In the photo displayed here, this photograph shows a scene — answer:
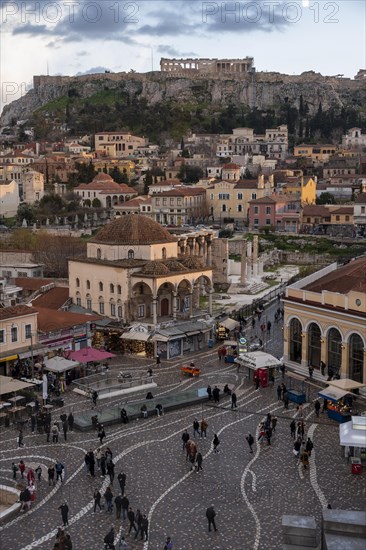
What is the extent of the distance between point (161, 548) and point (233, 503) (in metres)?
3.40

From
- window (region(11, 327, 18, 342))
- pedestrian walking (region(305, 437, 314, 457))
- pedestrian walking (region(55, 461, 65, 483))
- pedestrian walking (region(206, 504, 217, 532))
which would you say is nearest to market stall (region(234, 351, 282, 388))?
pedestrian walking (region(305, 437, 314, 457))

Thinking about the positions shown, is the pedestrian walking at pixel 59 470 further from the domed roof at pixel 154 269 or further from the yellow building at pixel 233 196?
the yellow building at pixel 233 196

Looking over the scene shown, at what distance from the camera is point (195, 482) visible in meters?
23.5

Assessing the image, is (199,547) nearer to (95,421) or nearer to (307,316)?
(95,421)

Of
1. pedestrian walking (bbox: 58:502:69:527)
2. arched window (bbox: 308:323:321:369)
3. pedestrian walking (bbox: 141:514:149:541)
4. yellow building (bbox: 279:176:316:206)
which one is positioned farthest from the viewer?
yellow building (bbox: 279:176:316:206)

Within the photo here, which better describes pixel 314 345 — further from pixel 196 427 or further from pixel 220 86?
pixel 220 86

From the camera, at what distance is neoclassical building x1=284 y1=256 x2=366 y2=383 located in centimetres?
3300

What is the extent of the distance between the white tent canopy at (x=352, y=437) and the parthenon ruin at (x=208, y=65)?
17408 cm

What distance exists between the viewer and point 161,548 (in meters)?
19.2

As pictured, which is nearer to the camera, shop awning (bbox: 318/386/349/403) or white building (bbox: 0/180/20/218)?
shop awning (bbox: 318/386/349/403)

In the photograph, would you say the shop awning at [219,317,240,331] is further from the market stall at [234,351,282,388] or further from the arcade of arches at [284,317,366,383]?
the market stall at [234,351,282,388]

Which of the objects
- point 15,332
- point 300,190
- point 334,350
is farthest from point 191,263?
point 300,190

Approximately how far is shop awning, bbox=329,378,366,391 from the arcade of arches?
1773 millimetres

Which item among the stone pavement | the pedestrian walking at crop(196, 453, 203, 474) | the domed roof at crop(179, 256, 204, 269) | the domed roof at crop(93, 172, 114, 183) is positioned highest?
the domed roof at crop(93, 172, 114, 183)
